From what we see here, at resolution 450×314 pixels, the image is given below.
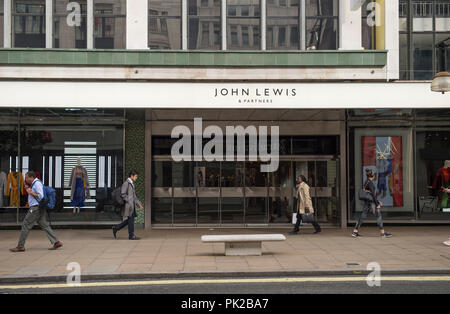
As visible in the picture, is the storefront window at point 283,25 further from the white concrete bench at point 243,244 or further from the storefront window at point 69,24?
the white concrete bench at point 243,244

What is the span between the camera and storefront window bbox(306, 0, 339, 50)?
1529 cm

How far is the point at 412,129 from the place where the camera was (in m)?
15.8

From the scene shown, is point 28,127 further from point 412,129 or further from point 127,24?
point 412,129

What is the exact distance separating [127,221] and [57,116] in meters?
4.24

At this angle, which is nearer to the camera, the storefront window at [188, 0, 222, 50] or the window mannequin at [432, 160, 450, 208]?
the storefront window at [188, 0, 222, 50]

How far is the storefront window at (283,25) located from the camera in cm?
1534

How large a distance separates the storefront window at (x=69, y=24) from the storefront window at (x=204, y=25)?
309 centimetres

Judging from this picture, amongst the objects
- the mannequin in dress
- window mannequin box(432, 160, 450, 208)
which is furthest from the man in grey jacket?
window mannequin box(432, 160, 450, 208)

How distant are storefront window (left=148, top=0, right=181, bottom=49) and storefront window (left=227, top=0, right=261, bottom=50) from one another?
1.51m

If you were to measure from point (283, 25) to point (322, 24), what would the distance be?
3.72ft

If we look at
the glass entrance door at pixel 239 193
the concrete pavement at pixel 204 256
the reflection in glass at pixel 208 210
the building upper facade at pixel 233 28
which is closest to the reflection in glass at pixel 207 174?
the glass entrance door at pixel 239 193

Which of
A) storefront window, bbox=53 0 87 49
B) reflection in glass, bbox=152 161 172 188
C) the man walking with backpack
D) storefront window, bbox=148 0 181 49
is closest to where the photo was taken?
the man walking with backpack

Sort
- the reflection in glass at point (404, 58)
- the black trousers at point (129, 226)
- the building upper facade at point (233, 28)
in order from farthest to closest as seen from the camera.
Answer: the reflection in glass at point (404, 58) → the building upper facade at point (233, 28) → the black trousers at point (129, 226)

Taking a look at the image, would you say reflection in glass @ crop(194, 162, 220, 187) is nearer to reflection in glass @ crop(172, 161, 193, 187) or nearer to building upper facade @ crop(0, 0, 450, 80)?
reflection in glass @ crop(172, 161, 193, 187)
